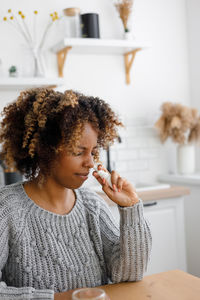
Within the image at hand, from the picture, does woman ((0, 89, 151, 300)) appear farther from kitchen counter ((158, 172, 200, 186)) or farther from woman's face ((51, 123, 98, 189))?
kitchen counter ((158, 172, 200, 186))

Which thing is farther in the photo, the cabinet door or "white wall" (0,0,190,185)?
"white wall" (0,0,190,185)

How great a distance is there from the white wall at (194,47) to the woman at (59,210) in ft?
7.52

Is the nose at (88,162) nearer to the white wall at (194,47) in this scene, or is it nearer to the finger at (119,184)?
the finger at (119,184)

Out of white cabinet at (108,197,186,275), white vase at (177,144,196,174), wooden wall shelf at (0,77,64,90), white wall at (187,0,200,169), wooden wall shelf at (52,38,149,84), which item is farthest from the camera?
white wall at (187,0,200,169)

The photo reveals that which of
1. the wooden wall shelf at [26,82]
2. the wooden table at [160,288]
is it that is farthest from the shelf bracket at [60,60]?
the wooden table at [160,288]

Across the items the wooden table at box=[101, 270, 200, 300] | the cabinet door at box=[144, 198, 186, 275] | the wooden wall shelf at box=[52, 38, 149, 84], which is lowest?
the cabinet door at box=[144, 198, 186, 275]

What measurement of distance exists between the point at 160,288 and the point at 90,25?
2.21 metres

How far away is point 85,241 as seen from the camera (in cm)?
137

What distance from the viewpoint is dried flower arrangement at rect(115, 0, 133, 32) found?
3.12 meters

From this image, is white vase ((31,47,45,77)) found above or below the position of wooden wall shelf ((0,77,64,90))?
above

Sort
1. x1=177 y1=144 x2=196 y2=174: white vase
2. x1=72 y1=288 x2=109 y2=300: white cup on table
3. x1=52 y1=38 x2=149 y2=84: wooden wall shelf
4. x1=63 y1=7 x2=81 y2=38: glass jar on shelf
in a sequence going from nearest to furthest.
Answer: x1=72 y1=288 x2=109 y2=300: white cup on table < x1=52 y1=38 x2=149 y2=84: wooden wall shelf < x1=63 y1=7 x2=81 y2=38: glass jar on shelf < x1=177 y1=144 x2=196 y2=174: white vase

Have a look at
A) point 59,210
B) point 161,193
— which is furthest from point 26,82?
point 59,210

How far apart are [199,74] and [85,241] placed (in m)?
2.50

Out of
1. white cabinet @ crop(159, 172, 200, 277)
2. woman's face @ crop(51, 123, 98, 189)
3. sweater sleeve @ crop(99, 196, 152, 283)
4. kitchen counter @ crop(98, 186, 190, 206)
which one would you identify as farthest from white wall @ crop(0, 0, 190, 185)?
sweater sleeve @ crop(99, 196, 152, 283)
